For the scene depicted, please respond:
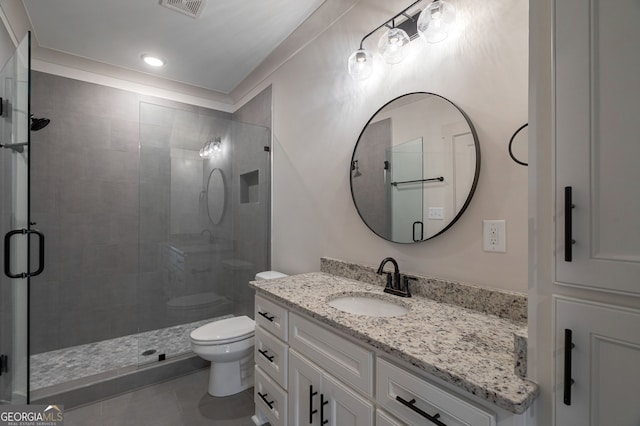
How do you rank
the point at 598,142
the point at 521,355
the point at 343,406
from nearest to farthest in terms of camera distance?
the point at 598,142, the point at 521,355, the point at 343,406

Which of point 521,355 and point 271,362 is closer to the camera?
point 521,355

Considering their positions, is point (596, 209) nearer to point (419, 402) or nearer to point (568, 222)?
point (568, 222)

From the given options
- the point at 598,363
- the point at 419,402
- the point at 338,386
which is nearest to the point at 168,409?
the point at 338,386

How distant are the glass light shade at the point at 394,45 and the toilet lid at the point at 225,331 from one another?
1.97 metres

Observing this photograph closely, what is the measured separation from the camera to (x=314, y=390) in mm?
1205

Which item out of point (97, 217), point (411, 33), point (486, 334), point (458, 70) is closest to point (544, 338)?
point (486, 334)

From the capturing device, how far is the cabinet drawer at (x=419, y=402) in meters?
0.71

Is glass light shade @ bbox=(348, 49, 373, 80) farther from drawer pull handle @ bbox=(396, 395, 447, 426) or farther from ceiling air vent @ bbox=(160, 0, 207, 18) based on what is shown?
drawer pull handle @ bbox=(396, 395, 447, 426)

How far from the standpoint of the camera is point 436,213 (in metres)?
1.34

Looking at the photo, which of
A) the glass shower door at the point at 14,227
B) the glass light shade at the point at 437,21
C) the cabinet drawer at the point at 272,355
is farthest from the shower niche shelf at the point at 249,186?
the glass light shade at the point at 437,21

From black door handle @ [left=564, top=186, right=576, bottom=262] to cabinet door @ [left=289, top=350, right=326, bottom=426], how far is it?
0.97 metres

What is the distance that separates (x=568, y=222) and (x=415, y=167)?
86 cm

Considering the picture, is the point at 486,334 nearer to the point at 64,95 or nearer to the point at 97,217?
the point at 97,217

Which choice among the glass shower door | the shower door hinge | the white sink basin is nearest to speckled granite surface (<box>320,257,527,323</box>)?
the white sink basin
